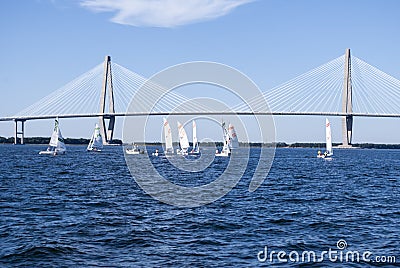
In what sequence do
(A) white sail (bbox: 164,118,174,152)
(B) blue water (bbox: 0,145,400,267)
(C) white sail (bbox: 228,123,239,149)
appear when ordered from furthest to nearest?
(A) white sail (bbox: 164,118,174,152), (C) white sail (bbox: 228,123,239,149), (B) blue water (bbox: 0,145,400,267)

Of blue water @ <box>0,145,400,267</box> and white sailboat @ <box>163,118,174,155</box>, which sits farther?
white sailboat @ <box>163,118,174,155</box>

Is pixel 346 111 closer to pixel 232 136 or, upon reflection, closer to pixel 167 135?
pixel 232 136

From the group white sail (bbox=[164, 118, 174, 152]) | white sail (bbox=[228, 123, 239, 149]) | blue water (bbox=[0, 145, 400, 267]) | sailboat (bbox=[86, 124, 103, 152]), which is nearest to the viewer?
blue water (bbox=[0, 145, 400, 267])

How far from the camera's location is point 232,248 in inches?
486

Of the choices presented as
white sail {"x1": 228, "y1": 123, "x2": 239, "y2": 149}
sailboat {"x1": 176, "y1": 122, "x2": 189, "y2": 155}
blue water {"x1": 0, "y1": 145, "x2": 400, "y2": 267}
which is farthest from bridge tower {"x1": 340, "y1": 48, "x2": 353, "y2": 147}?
blue water {"x1": 0, "y1": 145, "x2": 400, "y2": 267}

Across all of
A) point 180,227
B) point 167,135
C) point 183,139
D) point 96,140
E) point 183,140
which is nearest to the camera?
point 180,227

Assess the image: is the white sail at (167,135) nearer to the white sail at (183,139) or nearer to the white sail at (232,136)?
the white sail at (183,139)

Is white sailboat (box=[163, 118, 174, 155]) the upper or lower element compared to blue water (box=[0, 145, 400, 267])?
upper

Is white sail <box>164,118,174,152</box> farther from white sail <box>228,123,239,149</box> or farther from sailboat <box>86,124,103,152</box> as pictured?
sailboat <box>86,124,103,152</box>

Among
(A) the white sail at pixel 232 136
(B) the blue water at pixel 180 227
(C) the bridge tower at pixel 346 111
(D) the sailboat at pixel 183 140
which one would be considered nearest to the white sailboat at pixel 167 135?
(D) the sailboat at pixel 183 140

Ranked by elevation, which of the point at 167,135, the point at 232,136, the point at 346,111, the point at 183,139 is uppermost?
the point at 346,111

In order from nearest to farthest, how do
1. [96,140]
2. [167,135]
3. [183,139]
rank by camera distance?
[167,135] < [183,139] < [96,140]

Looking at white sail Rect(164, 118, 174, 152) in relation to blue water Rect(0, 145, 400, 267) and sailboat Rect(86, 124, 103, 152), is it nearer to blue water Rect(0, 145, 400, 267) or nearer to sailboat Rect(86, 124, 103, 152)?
sailboat Rect(86, 124, 103, 152)

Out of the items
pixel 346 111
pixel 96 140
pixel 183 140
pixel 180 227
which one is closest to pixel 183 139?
pixel 183 140
